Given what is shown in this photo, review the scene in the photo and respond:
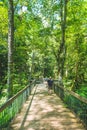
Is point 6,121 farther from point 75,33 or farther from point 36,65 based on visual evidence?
point 36,65

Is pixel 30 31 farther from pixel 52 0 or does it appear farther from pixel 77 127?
pixel 77 127

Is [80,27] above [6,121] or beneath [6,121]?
above

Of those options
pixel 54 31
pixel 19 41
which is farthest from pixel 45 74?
pixel 19 41

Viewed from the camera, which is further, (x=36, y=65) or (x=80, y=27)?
(x=36, y=65)

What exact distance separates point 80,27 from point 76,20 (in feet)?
3.57

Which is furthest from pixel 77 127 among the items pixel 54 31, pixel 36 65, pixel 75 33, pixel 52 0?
pixel 36 65

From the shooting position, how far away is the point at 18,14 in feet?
86.7

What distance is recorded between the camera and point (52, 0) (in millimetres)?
23797

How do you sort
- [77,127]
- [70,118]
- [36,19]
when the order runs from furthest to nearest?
[36,19] → [70,118] → [77,127]

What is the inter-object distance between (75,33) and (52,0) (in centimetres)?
384

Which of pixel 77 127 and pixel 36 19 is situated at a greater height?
pixel 36 19

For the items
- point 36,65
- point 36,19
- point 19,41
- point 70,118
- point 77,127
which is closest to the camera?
point 77,127

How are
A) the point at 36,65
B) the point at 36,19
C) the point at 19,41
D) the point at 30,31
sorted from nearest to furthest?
the point at 19,41 → the point at 36,19 → the point at 30,31 → the point at 36,65

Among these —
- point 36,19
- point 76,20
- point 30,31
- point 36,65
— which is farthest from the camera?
point 36,65
